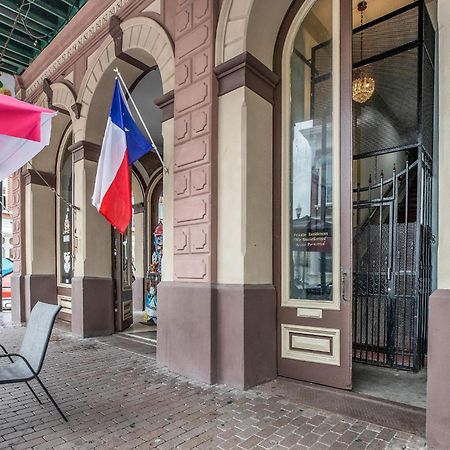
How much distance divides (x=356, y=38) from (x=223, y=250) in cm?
403

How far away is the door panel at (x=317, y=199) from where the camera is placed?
4301 mm

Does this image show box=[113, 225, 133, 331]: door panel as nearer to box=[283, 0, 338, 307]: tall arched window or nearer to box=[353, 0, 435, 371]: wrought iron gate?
box=[283, 0, 338, 307]: tall arched window

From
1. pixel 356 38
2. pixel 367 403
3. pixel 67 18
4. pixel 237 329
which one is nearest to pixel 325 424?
pixel 367 403

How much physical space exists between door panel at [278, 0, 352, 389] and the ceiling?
560 cm

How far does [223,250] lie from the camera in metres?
4.60

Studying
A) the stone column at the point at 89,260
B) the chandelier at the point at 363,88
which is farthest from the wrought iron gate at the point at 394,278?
the stone column at the point at 89,260

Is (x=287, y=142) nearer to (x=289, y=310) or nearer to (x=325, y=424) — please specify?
Result: (x=289, y=310)

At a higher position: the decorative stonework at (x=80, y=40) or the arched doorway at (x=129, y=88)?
the decorative stonework at (x=80, y=40)

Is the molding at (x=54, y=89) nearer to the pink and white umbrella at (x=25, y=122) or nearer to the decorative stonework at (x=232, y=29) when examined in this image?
the decorative stonework at (x=232, y=29)

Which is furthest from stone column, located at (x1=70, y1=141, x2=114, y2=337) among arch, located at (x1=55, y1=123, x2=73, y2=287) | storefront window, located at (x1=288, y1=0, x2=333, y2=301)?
storefront window, located at (x1=288, y1=0, x2=333, y2=301)

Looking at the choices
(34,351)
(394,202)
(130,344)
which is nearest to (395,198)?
(394,202)

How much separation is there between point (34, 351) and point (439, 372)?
3655 mm

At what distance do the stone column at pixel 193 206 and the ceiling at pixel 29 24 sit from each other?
14.3 feet

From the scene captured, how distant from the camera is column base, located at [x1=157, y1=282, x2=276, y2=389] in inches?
171
